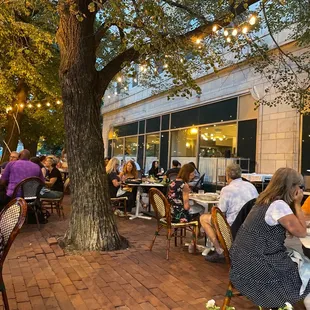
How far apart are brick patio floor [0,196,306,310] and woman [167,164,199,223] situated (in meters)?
0.51

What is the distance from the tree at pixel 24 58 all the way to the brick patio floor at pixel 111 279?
4588 millimetres

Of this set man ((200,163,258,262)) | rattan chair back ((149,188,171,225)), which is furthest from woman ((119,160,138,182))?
man ((200,163,258,262))

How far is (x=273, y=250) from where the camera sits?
247 cm

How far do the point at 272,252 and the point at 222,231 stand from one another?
503 millimetres

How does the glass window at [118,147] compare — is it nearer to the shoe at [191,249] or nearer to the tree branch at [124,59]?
the tree branch at [124,59]

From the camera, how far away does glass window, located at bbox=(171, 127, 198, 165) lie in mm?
13586

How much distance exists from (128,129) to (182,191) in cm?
1541

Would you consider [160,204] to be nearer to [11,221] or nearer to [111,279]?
[111,279]

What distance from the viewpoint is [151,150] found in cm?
1712

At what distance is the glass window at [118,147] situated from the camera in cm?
2109

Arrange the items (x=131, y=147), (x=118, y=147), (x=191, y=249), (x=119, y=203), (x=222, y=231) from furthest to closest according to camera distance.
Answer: (x=118, y=147) < (x=131, y=147) < (x=119, y=203) < (x=191, y=249) < (x=222, y=231)

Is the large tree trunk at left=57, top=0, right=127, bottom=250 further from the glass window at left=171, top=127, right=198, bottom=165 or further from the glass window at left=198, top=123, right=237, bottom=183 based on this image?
the glass window at left=171, top=127, right=198, bottom=165

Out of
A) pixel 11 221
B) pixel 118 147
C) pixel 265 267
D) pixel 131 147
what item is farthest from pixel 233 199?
pixel 118 147

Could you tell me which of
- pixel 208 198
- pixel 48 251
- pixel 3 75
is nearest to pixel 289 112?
pixel 208 198
